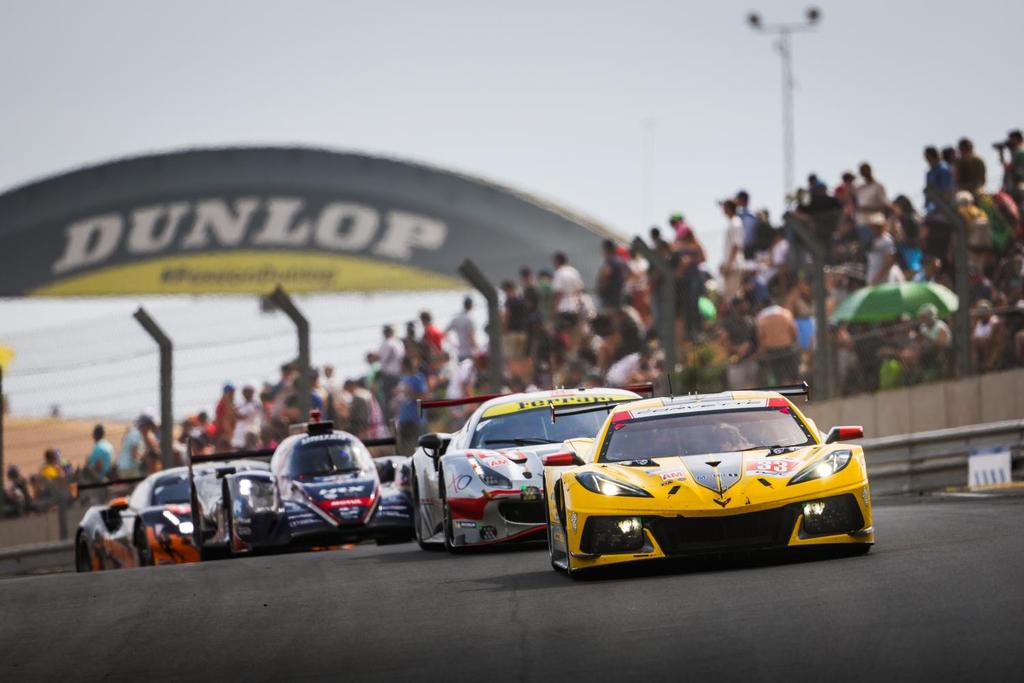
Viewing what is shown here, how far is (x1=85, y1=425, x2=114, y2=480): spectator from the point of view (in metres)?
23.7

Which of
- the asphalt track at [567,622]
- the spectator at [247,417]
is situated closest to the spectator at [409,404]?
the spectator at [247,417]

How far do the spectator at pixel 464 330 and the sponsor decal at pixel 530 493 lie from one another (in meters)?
8.22

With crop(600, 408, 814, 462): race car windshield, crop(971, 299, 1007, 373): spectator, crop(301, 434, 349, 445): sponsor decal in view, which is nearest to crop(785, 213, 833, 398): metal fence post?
crop(971, 299, 1007, 373): spectator

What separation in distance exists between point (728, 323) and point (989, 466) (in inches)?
128

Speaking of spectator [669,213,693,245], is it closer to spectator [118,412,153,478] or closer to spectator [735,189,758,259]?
spectator [735,189,758,259]

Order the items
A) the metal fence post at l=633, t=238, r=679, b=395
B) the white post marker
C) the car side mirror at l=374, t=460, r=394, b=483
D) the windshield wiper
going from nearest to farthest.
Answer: the windshield wiper < the white post marker < the car side mirror at l=374, t=460, r=394, b=483 < the metal fence post at l=633, t=238, r=679, b=395

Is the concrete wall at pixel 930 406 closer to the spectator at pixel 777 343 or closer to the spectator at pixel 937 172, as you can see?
the spectator at pixel 777 343

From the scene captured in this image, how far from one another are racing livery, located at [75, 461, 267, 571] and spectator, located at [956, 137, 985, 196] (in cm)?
727

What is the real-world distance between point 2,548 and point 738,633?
58.9 ft

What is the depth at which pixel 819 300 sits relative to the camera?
19266 millimetres

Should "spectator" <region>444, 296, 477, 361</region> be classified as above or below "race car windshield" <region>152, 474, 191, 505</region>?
above

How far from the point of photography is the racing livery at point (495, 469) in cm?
1416

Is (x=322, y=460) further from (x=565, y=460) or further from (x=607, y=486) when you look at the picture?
(x=607, y=486)

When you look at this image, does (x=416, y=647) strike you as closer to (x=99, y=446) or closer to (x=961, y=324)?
(x=961, y=324)
